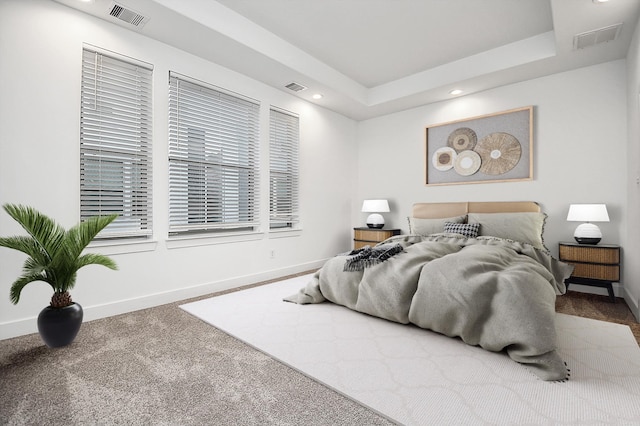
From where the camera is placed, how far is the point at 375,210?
5145 millimetres

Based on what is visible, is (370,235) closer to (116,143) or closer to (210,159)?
(210,159)

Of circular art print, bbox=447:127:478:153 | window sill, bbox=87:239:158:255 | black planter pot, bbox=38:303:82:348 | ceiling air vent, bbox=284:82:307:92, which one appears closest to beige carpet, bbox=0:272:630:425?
black planter pot, bbox=38:303:82:348

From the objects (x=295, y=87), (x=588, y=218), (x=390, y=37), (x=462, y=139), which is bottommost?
(x=588, y=218)

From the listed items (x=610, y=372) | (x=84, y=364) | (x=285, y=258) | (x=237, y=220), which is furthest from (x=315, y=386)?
(x=285, y=258)

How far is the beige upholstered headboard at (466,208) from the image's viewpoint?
4.09 metres

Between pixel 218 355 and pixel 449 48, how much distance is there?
404 centimetres

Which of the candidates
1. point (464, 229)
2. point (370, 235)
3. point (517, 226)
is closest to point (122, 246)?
point (370, 235)

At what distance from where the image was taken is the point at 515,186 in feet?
13.9

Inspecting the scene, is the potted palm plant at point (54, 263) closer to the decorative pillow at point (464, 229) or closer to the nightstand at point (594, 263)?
the decorative pillow at point (464, 229)

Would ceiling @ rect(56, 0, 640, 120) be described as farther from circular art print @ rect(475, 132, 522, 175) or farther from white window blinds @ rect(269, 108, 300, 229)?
circular art print @ rect(475, 132, 522, 175)

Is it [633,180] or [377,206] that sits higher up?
[633,180]

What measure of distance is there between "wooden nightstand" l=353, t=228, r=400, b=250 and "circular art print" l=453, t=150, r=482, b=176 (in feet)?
4.28

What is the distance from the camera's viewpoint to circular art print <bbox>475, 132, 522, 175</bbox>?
167 inches

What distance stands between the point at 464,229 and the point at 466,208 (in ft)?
2.53
